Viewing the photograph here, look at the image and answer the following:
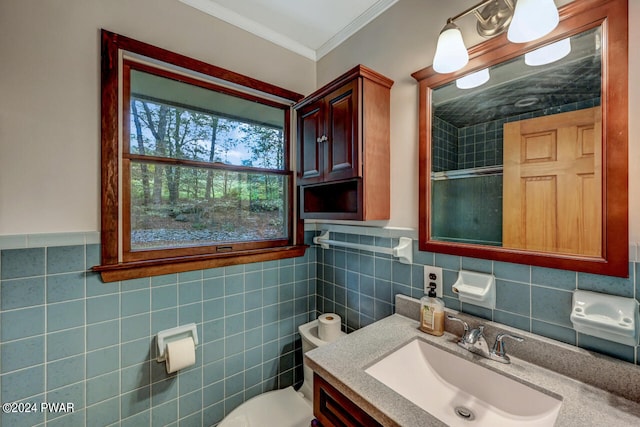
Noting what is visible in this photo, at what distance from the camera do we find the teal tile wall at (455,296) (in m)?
0.81

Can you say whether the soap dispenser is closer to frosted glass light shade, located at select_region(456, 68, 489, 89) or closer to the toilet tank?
the toilet tank

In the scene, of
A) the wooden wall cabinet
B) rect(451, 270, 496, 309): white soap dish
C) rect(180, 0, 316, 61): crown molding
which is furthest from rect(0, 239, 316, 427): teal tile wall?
rect(180, 0, 316, 61): crown molding

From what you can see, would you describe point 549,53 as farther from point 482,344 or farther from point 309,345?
point 309,345

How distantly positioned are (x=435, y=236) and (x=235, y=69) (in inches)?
57.2

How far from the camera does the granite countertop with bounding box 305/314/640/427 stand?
673 mm

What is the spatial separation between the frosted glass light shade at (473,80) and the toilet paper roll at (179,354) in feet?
5.73

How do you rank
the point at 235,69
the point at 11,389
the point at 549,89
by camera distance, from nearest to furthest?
the point at 549,89 < the point at 11,389 < the point at 235,69

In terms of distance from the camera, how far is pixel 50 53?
107 centimetres

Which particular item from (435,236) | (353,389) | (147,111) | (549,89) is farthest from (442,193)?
(147,111)


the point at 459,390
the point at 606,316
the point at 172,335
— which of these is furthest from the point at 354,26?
the point at 172,335

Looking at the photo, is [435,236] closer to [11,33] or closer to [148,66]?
[148,66]

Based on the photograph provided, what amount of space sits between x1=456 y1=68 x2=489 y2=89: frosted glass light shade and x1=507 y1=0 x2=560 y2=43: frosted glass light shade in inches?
7.9

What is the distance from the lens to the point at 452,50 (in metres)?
1.01

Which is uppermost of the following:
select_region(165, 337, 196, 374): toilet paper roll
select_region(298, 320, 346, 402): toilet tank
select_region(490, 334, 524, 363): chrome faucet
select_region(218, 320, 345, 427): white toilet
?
select_region(490, 334, 524, 363): chrome faucet
